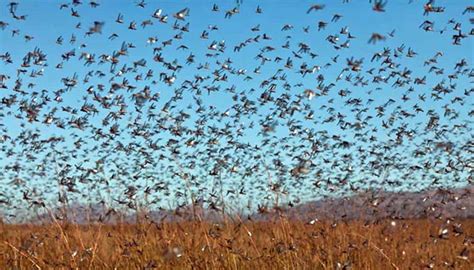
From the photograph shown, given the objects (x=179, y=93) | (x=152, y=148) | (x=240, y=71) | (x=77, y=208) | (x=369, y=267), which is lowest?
(x=369, y=267)

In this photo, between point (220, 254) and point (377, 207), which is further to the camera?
point (377, 207)

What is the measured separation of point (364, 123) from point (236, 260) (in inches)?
127

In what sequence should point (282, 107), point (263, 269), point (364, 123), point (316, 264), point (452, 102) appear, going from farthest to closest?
point (452, 102), point (364, 123), point (282, 107), point (316, 264), point (263, 269)

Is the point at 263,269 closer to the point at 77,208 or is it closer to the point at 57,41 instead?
the point at 77,208

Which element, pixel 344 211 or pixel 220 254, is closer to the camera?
pixel 220 254

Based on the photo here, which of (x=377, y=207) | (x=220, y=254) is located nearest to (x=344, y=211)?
(x=377, y=207)

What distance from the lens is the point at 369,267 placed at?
6.49 m

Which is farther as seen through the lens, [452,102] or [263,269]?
[452,102]

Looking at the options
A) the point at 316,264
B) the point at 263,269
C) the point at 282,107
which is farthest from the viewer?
the point at 282,107

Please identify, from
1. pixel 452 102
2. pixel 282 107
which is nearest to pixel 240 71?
pixel 282 107

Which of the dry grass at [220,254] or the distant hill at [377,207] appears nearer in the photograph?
the dry grass at [220,254]

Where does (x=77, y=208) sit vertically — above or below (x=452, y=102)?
below

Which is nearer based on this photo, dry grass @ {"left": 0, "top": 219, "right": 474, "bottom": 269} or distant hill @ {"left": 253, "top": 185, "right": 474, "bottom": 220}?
dry grass @ {"left": 0, "top": 219, "right": 474, "bottom": 269}

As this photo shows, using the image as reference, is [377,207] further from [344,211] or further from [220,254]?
[220,254]
